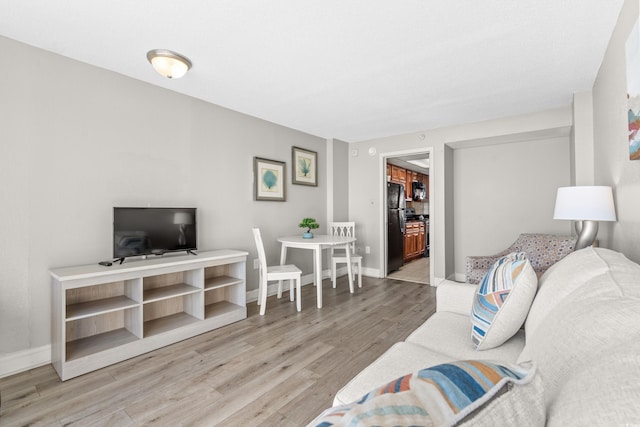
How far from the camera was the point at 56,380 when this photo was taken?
2051 mm

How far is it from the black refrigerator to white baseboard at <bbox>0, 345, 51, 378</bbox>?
14.4 feet

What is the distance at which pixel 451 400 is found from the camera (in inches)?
17.4

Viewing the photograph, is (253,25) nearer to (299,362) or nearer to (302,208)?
(299,362)

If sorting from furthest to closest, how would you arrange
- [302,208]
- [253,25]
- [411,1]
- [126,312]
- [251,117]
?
[302,208], [251,117], [126,312], [253,25], [411,1]

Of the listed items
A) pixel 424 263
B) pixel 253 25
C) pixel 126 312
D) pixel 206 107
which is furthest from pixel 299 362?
pixel 424 263

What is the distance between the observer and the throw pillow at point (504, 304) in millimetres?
1319

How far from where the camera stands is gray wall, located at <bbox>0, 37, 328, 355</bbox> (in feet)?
7.11

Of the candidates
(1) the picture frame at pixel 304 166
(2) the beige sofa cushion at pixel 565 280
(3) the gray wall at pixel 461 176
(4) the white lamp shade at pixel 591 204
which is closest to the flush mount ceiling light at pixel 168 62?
(1) the picture frame at pixel 304 166

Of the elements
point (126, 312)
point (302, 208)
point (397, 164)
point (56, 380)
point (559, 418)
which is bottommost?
point (56, 380)

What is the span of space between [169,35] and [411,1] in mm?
1653

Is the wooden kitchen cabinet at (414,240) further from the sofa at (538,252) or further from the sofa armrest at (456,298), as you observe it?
the sofa armrest at (456,298)

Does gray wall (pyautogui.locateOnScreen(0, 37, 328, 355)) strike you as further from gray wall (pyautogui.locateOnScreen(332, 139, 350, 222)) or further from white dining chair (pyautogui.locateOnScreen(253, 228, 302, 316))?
gray wall (pyautogui.locateOnScreen(332, 139, 350, 222))

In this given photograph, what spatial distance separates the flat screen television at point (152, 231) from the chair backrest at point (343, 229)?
239cm

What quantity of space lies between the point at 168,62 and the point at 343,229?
11.1 feet
